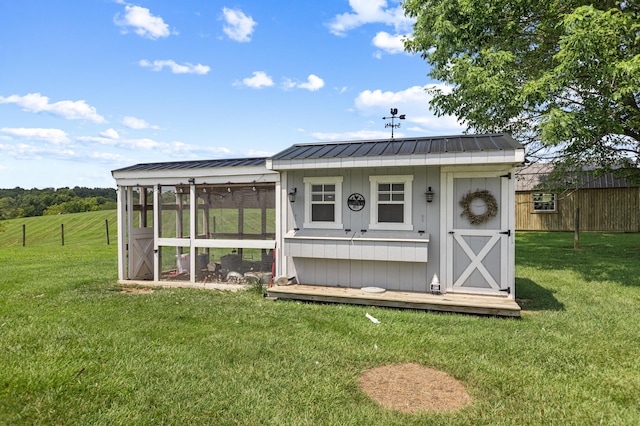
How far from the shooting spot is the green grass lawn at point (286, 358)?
306 centimetres

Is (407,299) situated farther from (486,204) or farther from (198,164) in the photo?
(198,164)

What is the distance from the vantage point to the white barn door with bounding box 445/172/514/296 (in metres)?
6.32

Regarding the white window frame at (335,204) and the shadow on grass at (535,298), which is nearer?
the shadow on grass at (535,298)

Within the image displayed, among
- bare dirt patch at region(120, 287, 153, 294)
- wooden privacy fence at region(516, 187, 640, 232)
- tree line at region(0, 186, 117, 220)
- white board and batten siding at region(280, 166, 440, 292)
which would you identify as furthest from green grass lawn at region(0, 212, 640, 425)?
tree line at region(0, 186, 117, 220)

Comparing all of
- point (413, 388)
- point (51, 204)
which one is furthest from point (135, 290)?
point (51, 204)

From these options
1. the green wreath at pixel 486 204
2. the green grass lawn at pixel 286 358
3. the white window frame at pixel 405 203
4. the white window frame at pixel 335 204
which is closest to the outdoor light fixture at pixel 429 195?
the white window frame at pixel 405 203

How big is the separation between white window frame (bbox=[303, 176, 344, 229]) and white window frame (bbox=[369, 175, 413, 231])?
61 cm

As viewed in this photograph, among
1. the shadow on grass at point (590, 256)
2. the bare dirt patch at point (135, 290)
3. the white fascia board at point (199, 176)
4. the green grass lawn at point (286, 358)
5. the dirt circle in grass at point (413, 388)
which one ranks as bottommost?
the bare dirt patch at point (135, 290)

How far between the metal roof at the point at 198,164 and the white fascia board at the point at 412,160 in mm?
1087

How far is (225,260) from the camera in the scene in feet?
27.2

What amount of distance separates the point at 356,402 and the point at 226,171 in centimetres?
569

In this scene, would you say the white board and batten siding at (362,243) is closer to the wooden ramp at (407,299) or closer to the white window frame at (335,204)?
the white window frame at (335,204)

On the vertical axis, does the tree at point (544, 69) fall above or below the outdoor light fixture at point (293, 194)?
above

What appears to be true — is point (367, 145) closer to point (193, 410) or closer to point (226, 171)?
point (226, 171)
